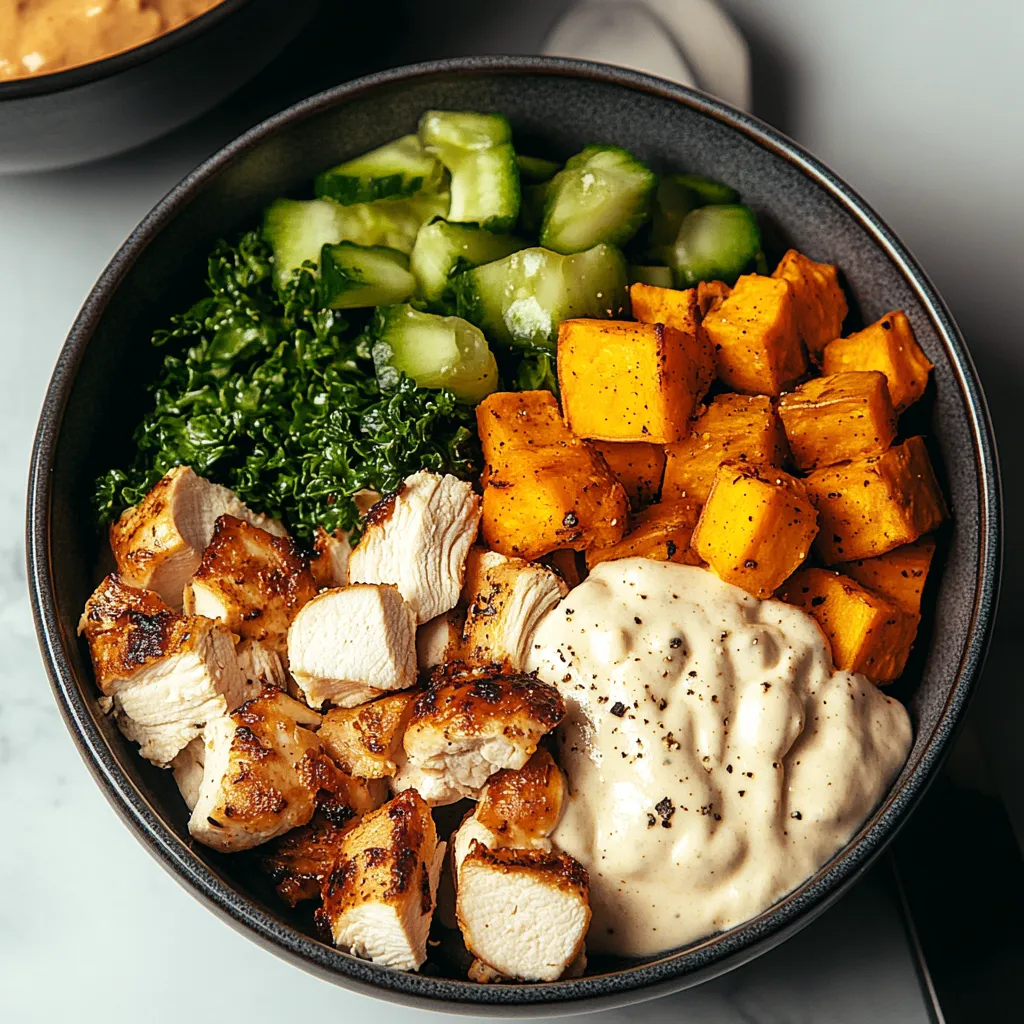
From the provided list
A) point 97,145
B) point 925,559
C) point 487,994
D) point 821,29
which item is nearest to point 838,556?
point 925,559

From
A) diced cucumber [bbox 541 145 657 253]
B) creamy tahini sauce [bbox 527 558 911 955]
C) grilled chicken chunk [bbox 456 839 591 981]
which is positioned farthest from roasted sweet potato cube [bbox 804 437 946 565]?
grilled chicken chunk [bbox 456 839 591 981]

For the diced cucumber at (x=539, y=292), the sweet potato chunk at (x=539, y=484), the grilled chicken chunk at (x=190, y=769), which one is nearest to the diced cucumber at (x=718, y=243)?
the diced cucumber at (x=539, y=292)

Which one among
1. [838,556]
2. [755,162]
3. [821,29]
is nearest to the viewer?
[838,556]

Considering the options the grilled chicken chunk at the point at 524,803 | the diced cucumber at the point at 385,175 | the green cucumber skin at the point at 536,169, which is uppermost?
the diced cucumber at the point at 385,175

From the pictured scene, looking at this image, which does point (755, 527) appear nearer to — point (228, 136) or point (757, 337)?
point (757, 337)

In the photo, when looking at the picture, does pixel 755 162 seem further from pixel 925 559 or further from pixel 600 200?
pixel 925 559

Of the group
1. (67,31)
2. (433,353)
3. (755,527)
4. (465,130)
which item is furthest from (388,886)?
(67,31)

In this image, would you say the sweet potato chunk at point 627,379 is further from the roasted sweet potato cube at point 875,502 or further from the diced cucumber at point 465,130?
the diced cucumber at point 465,130
